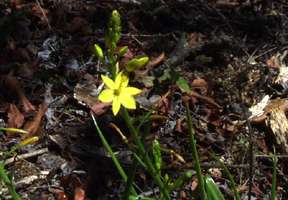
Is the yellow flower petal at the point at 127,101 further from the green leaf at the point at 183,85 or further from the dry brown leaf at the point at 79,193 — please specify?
the green leaf at the point at 183,85

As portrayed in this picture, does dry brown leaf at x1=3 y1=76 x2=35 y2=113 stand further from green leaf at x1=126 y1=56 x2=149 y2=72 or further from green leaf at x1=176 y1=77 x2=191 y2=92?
green leaf at x1=126 y1=56 x2=149 y2=72

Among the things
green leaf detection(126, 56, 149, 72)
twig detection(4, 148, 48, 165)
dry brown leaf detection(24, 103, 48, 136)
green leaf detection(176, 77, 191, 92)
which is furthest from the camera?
green leaf detection(176, 77, 191, 92)

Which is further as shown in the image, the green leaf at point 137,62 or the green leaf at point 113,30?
the green leaf at point 137,62

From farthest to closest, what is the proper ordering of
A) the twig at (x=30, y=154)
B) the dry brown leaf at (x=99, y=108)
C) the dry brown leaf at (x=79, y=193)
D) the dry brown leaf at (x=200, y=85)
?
the dry brown leaf at (x=200, y=85) < the dry brown leaf at (x=99, y=108) < the twig at (x=30, y=154) < the dry brown leaf at (x=79, y=193)

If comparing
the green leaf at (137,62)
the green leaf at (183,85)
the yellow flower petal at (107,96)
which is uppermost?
the green leaf at (137,62)

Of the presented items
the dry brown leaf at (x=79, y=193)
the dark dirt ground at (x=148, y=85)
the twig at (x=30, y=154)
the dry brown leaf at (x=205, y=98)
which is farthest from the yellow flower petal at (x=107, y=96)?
the dry brown leaf at (x=205, y=98)

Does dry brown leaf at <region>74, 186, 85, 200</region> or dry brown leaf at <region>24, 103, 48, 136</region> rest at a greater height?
dry brown leaf at <region>24, 103, 48, 136</region>

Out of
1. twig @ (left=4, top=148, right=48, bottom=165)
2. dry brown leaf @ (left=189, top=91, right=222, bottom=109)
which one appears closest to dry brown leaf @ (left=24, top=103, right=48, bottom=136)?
twig @ (left=4, top=148, right=48, bottom=165)
